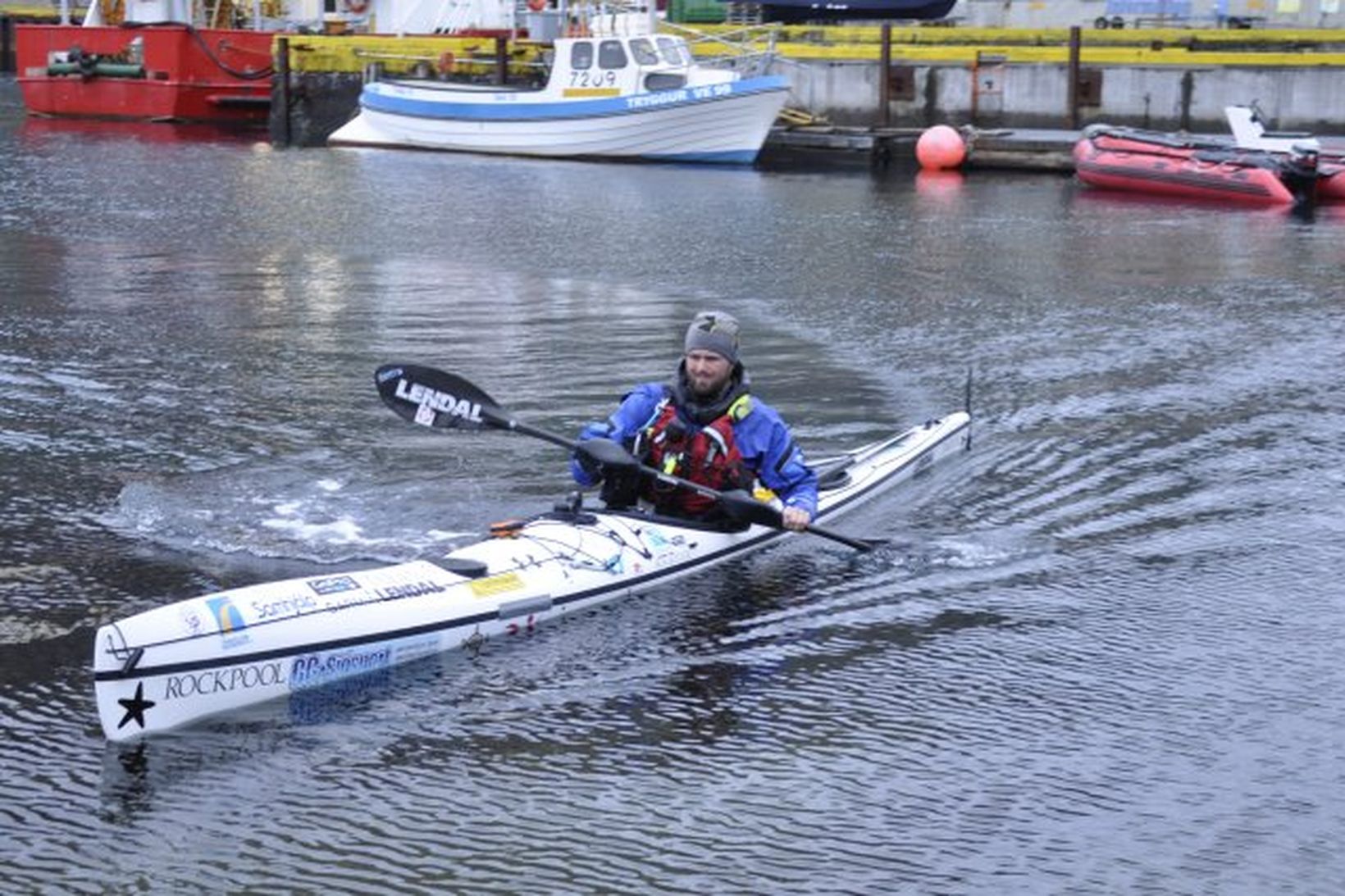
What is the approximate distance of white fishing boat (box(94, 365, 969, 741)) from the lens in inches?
290

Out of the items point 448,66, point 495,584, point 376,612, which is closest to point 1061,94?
point 448,66

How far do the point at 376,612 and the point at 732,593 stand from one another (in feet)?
7.01

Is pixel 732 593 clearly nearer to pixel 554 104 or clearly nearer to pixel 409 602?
pixel 409 602

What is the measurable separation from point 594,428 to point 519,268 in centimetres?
1090

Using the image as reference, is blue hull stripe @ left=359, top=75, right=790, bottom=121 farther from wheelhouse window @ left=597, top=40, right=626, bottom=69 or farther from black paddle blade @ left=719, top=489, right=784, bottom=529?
black paddle blade @ left=719, top=489, right=784, bottom=529

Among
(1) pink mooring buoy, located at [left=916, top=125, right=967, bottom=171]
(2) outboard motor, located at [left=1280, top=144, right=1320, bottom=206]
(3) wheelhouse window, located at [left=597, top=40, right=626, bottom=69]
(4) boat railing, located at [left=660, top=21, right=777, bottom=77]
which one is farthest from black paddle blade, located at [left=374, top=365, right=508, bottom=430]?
(3) wheelhouse window, located at [left=597, top=40, right=626, bottom=69]

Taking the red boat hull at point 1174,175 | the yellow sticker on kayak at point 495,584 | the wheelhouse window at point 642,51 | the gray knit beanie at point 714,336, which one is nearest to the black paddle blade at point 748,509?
the gray knit beanie at point 714,336

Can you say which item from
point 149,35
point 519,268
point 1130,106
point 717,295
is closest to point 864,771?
point 717,295

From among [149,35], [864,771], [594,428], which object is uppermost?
[149,35]

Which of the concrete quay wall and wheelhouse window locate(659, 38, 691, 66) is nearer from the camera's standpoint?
the concrete quay wall

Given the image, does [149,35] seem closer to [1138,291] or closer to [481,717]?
[1138,291]

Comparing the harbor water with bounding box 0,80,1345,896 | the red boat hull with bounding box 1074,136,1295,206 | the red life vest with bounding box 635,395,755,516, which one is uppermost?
the red boat hull with bounding box 1074,136,1295,206

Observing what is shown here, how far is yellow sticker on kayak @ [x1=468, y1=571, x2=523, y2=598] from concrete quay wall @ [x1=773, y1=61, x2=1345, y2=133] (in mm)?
25738

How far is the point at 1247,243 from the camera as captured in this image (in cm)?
2339
